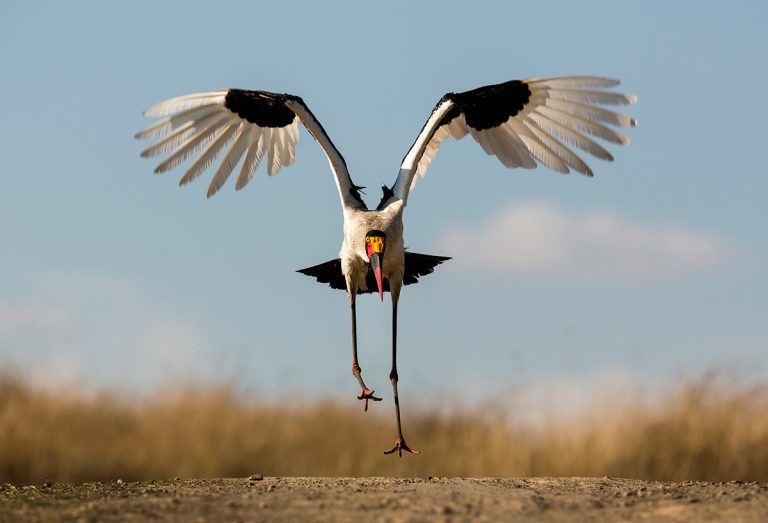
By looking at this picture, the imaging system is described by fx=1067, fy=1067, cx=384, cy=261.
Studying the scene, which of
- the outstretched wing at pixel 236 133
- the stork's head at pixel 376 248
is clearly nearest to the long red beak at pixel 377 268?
the stork's head at pixel 376 248

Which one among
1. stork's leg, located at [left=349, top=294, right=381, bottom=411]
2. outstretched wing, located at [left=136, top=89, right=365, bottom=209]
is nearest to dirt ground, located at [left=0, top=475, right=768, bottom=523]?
stork's leg, located at [left=349, top=294, right=381, bottom=411]

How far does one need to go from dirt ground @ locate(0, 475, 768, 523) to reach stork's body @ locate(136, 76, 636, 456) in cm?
197

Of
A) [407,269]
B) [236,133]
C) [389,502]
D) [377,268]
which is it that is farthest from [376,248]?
[389,502]

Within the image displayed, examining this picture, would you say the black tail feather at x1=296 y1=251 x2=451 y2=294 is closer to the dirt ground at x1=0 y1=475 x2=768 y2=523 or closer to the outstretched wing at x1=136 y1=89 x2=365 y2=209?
the outstretched wing at x1=136 y1=89 x2=365 y2=209

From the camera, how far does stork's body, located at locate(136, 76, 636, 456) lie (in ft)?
28.8

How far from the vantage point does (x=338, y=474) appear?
13430 mm

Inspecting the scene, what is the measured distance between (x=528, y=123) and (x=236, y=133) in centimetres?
260

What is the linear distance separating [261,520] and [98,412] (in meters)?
9.67

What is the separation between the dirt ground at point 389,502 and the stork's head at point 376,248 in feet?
6.03

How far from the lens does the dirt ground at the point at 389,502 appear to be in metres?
5.76

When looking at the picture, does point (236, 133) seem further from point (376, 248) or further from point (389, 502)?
point (389, 502)

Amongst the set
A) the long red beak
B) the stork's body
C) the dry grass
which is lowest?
the dry grass

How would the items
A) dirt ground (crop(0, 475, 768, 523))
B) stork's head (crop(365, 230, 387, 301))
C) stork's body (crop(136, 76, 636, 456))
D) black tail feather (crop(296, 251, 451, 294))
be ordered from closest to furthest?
dirt ground (crop(0, 475, 768, 523)) < stork's head (crop(365, 230, 387, 301)) < stork's body (crop(136, 76, 636, 456)) < black tail feather (crop(296, 251, 451, 294))

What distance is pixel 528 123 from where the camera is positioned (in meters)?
9.43
